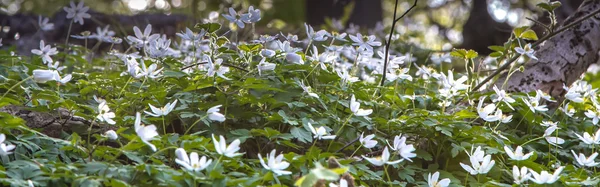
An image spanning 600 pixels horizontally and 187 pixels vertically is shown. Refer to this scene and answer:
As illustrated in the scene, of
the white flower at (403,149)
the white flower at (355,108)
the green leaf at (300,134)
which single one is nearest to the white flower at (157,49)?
the green leaf at (300,134)

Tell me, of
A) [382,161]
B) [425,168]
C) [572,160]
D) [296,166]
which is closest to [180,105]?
[296,166]

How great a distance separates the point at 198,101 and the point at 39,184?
603 mm

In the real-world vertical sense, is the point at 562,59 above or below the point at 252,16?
below

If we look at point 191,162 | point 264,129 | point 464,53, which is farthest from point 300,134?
point 464,53

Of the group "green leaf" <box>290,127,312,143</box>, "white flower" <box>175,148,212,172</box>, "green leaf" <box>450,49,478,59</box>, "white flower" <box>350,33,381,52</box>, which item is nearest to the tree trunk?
"green leaf" <box>450,49,478,59</box>

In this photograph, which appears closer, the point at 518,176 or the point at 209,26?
the point at 518,176

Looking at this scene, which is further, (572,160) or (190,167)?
(572,160)

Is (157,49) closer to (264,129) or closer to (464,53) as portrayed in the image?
(264,129)

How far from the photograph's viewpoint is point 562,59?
2732 millimetres

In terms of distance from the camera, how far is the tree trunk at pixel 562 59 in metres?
2.67

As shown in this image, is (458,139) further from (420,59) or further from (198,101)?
(420,59)

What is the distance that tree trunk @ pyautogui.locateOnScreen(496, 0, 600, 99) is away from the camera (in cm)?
267

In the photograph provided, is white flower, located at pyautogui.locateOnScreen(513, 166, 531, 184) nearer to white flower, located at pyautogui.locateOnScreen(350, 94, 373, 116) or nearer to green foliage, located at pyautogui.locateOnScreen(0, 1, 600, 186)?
green foliage, located at pyautogui.locateOnScreen(0, 1, 600, 186)

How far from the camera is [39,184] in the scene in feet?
4.56
